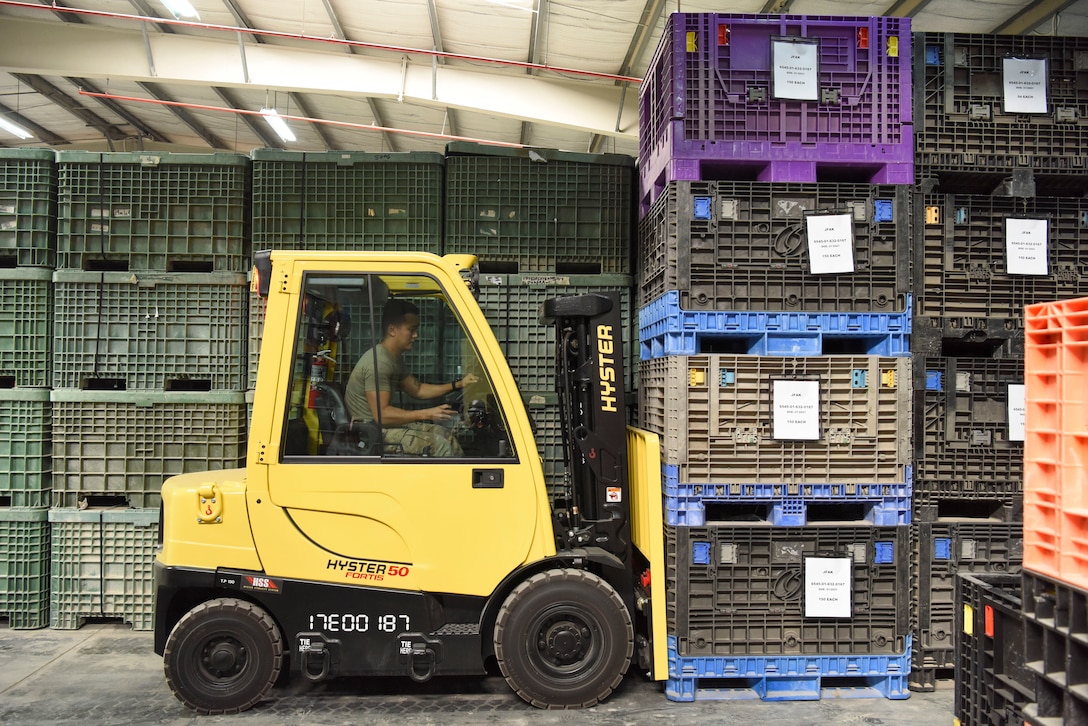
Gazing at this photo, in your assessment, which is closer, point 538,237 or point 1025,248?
point 1025,248

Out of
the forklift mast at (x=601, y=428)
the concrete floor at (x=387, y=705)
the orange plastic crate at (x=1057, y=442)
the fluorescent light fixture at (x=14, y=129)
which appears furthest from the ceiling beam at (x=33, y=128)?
the orange plastic crate at (x=1057, y=442)

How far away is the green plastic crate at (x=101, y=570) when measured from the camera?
5.70m

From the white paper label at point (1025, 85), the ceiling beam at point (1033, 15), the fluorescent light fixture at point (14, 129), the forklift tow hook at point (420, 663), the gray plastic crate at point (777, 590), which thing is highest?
the fluorescent light fixture at point (14, 129)

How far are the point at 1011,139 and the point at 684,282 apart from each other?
2.42 m

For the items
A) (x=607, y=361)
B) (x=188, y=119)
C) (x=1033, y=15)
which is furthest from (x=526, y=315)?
(x=188, y=119)

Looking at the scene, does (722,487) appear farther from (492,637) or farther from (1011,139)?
(1011,139)

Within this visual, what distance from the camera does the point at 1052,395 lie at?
2799 mm

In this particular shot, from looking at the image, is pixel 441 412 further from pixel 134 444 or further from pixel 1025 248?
pixel 1025 248

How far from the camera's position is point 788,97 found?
4621mm

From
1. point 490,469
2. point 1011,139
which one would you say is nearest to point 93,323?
point 490,469

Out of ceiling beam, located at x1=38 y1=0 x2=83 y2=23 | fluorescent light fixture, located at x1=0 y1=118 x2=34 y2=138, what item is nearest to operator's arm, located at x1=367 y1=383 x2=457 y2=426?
ceiling beam, located at x1=38 y1=0 x2=83 y2=23

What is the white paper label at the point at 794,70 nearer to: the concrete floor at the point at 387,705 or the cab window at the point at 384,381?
the cab window at the point at 384,381

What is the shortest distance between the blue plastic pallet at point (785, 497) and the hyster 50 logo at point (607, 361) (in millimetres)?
544

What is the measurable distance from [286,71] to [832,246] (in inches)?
368
